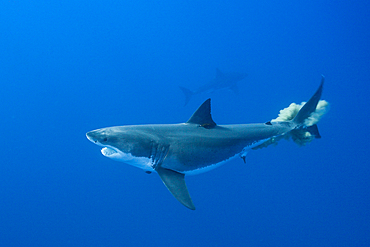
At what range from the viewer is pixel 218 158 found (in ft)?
13.6

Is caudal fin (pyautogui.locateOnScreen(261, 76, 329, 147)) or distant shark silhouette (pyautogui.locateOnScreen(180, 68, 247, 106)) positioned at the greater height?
distant shark silhouette (pyautogui.locateOnScreen(180, 68, 247, 106))

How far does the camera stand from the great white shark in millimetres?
3383

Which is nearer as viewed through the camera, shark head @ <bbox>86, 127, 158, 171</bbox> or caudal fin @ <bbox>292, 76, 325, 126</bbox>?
shark head @ <bbox>86, 127, 158, 171</bbox>

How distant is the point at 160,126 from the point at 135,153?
2.46ft

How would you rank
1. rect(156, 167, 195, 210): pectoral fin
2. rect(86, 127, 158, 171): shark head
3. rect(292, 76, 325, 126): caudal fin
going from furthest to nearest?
rect(292, 76, 325, 126): caudal fin, rect(86, 127, 158, 171): shark head, rect(156, 167, 195, 210): pectoral fin

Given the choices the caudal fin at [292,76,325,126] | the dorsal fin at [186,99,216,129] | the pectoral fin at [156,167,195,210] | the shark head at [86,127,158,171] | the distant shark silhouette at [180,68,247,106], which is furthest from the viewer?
the distant shark silhouette at [180,68,247,106]

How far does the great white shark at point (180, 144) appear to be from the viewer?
338 cm

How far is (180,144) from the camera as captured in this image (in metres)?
3.79

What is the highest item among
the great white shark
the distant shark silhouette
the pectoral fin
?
the distant shark silhouette

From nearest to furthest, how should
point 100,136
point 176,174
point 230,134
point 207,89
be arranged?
point 100,136 < point 176,174 < point 230,134 < point 207,89

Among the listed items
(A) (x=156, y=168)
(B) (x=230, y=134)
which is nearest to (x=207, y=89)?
(B) (x=230, y=134)

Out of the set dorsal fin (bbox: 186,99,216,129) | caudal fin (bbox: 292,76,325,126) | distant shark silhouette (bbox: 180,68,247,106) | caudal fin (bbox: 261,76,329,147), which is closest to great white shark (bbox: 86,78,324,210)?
dorsal fin (bbox: 186,99,216,129)

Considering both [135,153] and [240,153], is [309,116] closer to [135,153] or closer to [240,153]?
[240,153]

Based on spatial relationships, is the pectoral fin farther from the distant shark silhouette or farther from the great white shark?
the distant shark silhouette
